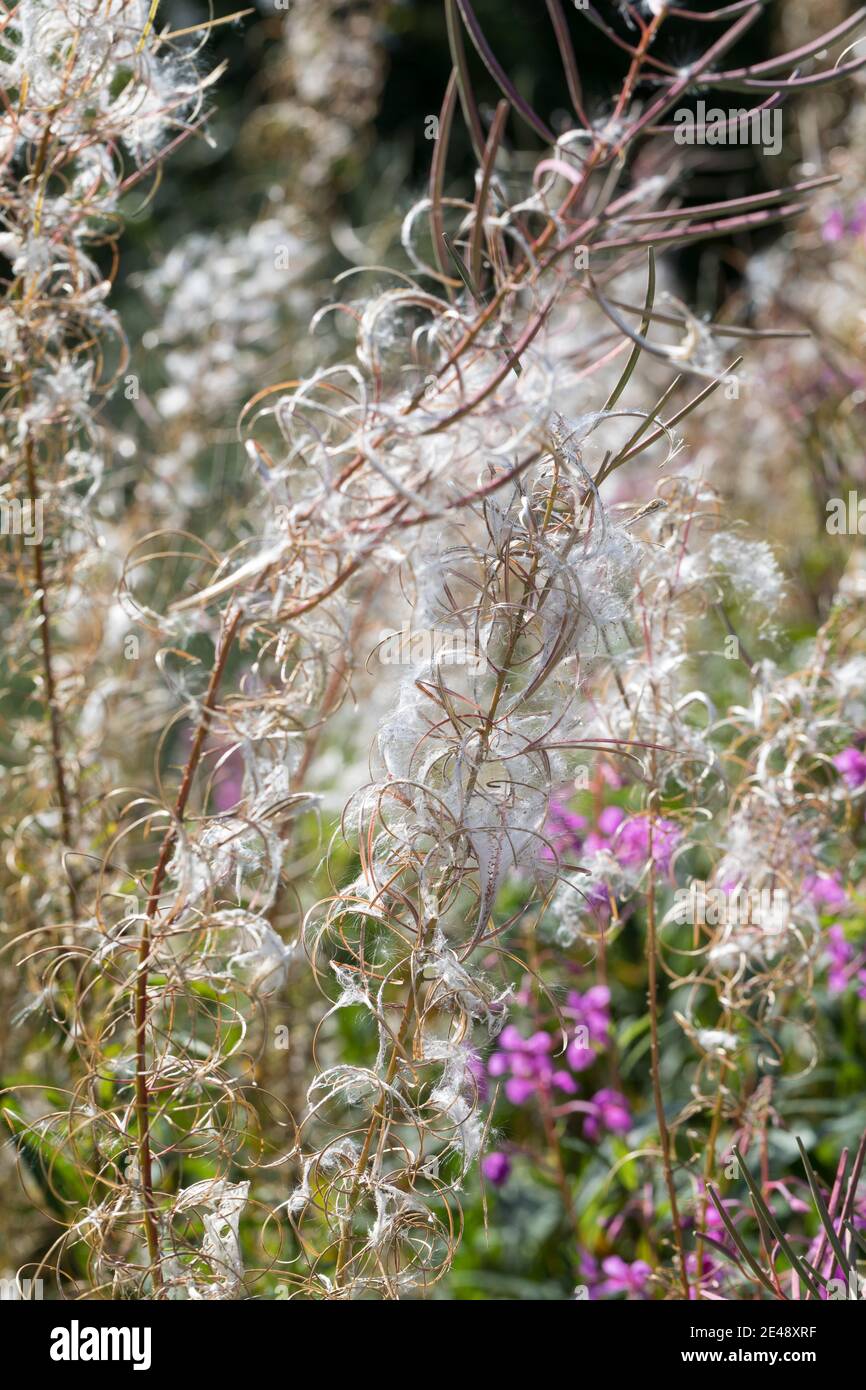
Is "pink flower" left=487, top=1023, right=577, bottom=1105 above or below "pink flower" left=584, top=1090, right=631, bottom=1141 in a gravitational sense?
above

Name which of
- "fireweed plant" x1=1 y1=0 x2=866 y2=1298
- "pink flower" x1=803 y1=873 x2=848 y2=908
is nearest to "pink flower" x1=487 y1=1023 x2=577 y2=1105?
"fireweed plant" x1=1 y1=0 x2=866 y2=1298

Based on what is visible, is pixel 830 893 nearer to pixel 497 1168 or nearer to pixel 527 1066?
pixel 527 1066

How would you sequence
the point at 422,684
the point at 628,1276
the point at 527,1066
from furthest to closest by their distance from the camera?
1. the point at 527,1066
2. the point at 628,1276
3. the point at 422,684

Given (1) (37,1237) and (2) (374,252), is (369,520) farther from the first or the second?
(2) (374,252)

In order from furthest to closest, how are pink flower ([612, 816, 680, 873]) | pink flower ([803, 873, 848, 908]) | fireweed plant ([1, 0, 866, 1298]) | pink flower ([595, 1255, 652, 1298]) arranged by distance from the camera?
pink flower ([803, 873, 848, 908]) → pink flower ([595, 1255, 652, 1298]) → pink flower ([612, 816, 680, 873]) → fireweed plant ([1, 0, 866, 1298])

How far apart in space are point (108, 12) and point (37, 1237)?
5.01 ft

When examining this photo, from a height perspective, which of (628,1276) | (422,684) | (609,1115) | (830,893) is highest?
(422,684)

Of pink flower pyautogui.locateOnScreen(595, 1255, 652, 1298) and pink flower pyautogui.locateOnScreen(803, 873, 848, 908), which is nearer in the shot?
pink flower pyautogui.locateOnScreen(595, 1255, 652, 1298)

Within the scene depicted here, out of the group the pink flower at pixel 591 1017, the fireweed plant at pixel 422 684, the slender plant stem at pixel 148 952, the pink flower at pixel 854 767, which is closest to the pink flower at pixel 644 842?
the fireweed plant at pixel 422 684

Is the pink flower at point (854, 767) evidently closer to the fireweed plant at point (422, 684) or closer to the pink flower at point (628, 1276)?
the fireweed plant at point (422, 684)

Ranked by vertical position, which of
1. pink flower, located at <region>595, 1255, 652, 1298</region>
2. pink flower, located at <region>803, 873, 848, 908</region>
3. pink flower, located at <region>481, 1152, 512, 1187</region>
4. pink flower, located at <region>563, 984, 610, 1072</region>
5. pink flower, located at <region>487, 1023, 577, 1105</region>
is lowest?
pink flower, located at <region>595, 1255, 652, 1298</region>

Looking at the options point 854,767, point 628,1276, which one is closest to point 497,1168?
point 628,1276

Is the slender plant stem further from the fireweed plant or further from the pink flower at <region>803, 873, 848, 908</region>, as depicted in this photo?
the pink flower at <region>803, 873, 848, 908</region>

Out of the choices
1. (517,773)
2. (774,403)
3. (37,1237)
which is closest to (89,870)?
(37,1237)
